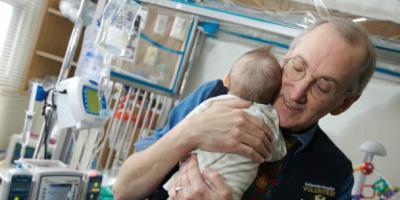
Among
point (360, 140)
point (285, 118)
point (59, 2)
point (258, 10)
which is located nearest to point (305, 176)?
A: point (285, 118)

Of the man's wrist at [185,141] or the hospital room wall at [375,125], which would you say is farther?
the hospital room wall at [375,125]

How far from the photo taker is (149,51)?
8.21 feet

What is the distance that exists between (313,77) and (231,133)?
0.30 metres

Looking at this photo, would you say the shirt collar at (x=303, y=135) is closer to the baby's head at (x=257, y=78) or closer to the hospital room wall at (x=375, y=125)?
the baby's head at (x=257, y=78)

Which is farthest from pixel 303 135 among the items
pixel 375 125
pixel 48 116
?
pixel 375 125

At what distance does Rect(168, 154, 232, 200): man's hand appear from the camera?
908mm

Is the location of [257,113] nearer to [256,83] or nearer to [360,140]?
[256,83]

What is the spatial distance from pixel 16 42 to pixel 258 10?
8.71 feet

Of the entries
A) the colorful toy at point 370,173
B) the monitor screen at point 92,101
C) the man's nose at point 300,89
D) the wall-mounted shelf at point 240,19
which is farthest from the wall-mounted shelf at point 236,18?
the colorful toy at point 370,173

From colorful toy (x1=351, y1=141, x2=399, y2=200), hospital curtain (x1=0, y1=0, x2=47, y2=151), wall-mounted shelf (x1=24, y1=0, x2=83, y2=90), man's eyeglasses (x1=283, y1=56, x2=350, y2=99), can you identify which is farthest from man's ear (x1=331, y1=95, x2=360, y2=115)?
hospital curtain (x1=0, y1=0, x2=47, y2=151)

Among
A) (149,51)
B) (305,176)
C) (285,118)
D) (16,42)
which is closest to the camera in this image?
(285,118)

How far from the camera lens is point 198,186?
3.02 ft

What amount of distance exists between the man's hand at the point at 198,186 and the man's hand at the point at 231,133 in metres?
0.06

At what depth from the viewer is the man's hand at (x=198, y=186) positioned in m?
0.91
